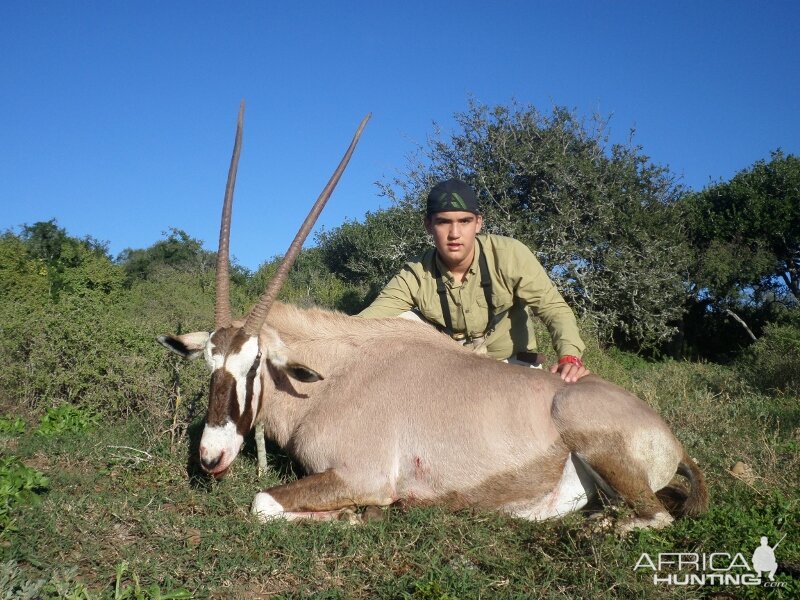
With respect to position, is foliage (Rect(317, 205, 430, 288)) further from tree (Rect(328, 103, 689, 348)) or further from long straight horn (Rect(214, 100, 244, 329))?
long straight horn (Rect(214, 100, 244, 329))

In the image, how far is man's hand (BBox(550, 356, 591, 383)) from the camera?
4.29 m

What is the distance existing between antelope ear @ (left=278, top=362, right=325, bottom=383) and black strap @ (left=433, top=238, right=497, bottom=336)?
5.67 ft

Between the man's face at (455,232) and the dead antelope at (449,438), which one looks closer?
the dead antelope at (449,438)

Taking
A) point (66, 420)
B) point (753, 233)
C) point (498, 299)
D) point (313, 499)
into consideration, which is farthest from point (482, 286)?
point (753, 233)

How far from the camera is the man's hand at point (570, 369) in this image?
4293mm

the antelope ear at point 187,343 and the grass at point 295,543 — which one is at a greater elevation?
the antelope ear at point 187,343

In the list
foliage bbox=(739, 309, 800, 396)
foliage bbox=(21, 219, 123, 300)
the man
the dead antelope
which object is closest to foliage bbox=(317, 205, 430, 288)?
foliage bbox=(21, 219, 123, 300)

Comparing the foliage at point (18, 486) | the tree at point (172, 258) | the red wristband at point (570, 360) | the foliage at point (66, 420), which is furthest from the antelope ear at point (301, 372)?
the tree at point (172, 258)

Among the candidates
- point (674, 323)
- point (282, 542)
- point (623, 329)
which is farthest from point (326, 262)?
point (282, 542)

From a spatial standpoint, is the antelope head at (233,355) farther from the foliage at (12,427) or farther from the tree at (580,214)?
the tree at (580,214)

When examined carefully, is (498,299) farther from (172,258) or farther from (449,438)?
(172,258)

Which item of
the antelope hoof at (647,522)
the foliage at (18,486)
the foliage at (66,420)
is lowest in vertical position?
the antelope hoof at (647,522)

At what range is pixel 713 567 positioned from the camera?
3.27m

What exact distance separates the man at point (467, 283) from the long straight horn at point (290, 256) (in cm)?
89
